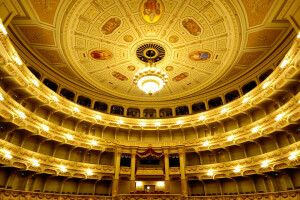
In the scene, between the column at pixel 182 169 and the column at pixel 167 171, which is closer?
the column at pixel 182 169

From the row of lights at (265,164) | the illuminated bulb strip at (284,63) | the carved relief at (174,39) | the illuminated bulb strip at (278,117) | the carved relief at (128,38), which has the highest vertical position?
the carved relief at (174,39)

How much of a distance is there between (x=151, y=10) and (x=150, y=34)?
200cm

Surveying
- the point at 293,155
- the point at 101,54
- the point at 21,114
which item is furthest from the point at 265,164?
the point at 21,114

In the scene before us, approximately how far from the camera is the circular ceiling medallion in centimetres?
1527

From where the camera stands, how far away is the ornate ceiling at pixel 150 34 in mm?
11797

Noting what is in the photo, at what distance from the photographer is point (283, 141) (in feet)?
45.1

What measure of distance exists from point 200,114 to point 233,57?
20.9 ft

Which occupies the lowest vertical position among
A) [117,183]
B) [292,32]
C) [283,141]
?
[117,183]

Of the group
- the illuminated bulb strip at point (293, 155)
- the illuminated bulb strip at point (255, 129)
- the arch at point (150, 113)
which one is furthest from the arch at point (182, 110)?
the illuminated bulb strip at point (293, 155)

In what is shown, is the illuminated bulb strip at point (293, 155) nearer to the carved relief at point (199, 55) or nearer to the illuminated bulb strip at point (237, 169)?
the illuminated bulb strip at point (237, 169)

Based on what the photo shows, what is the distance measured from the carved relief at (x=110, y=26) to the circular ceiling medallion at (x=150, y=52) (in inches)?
105

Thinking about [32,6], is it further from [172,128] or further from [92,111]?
[172,128]

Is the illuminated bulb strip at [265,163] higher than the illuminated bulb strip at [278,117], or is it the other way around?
the illuminated bulb strip at [278,117]

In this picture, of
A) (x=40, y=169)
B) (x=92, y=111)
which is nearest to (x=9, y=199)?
(x=40, y=169)
